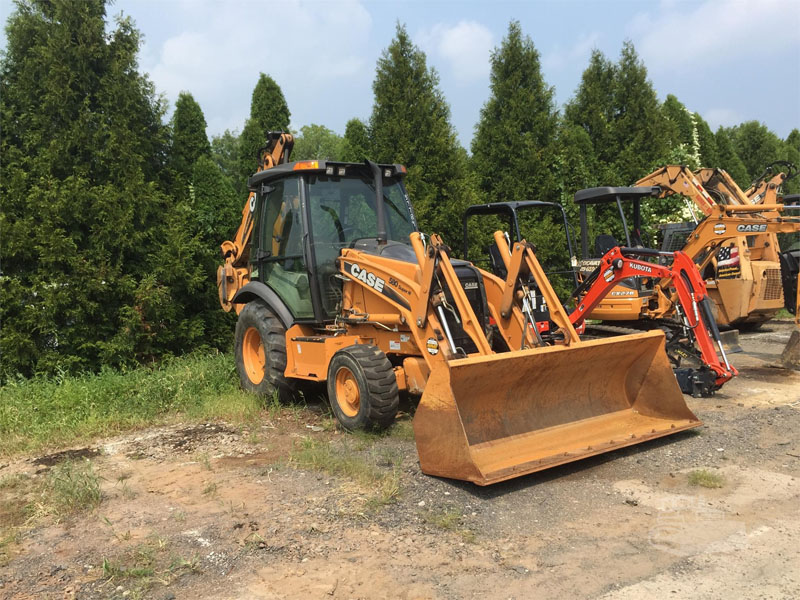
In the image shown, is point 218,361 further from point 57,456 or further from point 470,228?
point 470,228

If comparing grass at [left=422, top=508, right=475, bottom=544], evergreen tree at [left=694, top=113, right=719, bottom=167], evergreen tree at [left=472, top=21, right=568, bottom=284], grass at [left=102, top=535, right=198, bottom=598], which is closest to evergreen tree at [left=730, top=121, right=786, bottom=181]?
evergreen tree at [left=694, top=113, right=719, bottom=167]

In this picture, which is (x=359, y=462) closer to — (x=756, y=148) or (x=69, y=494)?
(x=69, y=494)

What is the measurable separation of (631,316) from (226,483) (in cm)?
735

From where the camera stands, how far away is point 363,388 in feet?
18.8

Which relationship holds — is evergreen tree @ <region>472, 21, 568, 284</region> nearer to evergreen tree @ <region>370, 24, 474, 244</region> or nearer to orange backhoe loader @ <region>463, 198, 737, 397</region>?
evergreen tree @ <region>370, 24, 474, 244</region>

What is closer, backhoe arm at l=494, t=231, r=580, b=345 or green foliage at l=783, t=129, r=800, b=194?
backhoe arm at l=494, t=231, r=580, b=345

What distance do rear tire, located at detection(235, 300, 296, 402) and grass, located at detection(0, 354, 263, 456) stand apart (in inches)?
8.7

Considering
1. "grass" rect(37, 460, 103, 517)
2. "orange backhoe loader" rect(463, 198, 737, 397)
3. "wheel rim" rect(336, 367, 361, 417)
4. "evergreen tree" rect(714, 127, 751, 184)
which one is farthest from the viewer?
"evergreen tree" rect(714, 127, 751, 184)

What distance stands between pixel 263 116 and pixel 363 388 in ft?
31.7

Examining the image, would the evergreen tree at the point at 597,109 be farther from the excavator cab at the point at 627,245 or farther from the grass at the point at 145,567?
the grass at the point at 145,567

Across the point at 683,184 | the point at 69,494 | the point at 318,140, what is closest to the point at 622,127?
the point at 683,184

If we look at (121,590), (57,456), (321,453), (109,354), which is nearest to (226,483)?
(321,453)

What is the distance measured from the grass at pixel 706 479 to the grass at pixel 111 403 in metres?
4.16

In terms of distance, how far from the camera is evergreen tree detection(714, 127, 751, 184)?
77.6 feet
